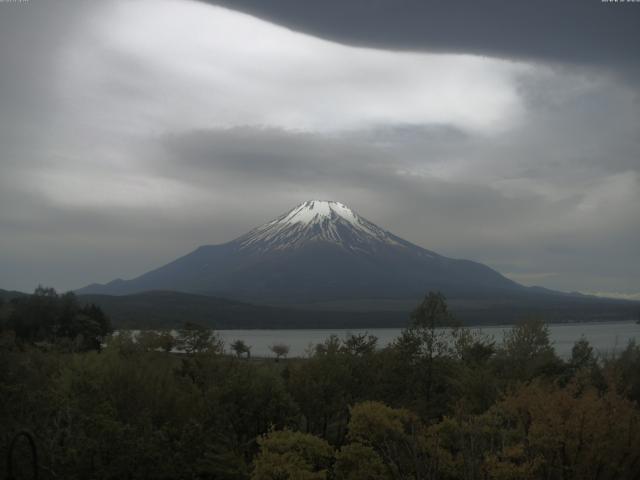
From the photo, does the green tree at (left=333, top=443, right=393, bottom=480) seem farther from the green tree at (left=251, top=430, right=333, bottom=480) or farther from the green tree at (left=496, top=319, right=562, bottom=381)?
the green tree at (left=496, top=319, right=562, bottom=381)

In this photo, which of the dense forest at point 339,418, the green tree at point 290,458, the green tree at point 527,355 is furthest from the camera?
the green tree at point 527,355

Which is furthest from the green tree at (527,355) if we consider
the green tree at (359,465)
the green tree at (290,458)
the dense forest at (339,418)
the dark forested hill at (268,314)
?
the dark forested hill at (268,314)

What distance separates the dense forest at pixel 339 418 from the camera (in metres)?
14.2

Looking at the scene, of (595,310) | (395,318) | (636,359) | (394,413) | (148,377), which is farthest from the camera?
(595,310)

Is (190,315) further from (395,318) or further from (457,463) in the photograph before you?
(457,463)

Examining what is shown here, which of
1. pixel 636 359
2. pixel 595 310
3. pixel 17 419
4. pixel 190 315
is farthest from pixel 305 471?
pixel 595 310

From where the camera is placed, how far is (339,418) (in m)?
25.0

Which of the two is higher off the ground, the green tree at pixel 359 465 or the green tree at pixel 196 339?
the green tree at pixel 196 339

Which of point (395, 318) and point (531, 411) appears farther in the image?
point (395, 318)

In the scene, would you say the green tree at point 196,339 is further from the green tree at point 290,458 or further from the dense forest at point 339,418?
the green tree at point 290,458

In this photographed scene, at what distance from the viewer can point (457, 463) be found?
15.3 meters

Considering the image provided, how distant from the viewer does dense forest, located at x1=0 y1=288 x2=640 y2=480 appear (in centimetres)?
1420

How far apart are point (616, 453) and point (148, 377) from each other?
14.6 metres

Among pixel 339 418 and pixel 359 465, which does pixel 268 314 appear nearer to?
pixel 339 418
